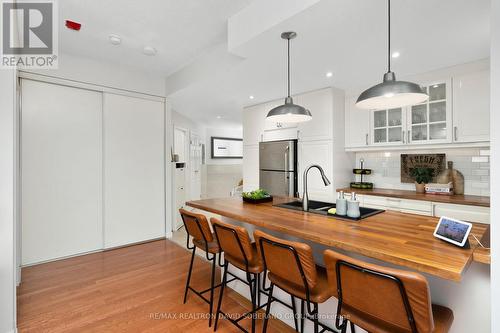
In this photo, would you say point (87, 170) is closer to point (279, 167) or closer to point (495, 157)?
point (279, 167)

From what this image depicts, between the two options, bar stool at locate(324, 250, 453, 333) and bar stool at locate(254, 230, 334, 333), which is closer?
bar stool at locate(324, 250, 453, 333)

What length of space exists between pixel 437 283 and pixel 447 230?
0.96 feet

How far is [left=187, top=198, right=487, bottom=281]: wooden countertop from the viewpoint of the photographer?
1033 mm

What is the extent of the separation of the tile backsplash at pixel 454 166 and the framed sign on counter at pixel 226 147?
4487 mm

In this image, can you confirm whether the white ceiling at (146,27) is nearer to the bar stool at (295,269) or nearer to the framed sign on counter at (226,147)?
the bar stool at (295,269)

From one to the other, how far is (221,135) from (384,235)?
6.72 meters

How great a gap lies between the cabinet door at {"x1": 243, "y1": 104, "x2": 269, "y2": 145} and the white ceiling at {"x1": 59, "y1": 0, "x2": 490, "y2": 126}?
25.3 inches

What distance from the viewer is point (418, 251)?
3.72ft

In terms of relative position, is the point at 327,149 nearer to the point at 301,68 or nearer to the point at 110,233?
the point at 301,68

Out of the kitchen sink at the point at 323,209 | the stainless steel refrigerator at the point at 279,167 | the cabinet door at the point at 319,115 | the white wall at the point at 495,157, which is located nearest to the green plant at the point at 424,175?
the cabinet door at the point at 319,115

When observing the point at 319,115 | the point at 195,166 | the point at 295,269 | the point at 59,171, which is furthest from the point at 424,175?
the point at 195,166

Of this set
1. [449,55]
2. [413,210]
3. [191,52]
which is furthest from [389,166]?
[191,52]

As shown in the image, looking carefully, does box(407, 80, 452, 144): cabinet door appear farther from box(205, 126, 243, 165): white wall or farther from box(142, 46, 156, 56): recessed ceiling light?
box(205, 126, 243, 165): white wall

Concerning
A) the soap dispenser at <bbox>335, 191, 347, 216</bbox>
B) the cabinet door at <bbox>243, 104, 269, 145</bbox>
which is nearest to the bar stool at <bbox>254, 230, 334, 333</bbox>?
Answer: the soap dispenser at <bbox>335, 191, 347, 216</bbox>
